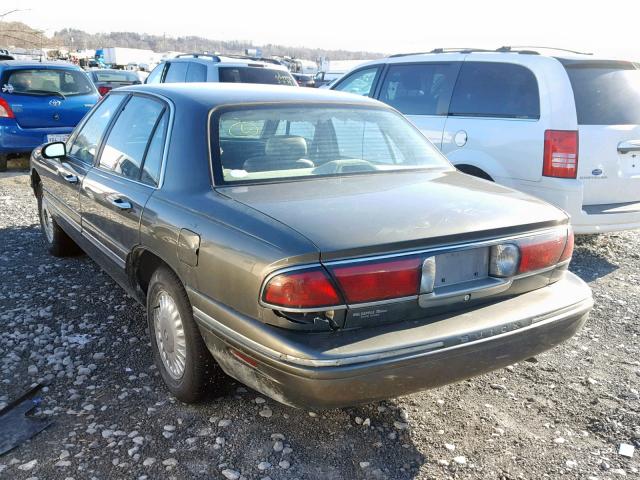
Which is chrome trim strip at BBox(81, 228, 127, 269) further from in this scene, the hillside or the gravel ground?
the hillside

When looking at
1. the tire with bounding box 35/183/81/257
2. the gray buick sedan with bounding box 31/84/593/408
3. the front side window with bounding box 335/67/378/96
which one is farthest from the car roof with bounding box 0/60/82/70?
the gray buick sedan with bounding box 31/84/593/408

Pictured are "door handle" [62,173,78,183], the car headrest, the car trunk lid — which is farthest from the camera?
"door handle" [62,173,78,183]

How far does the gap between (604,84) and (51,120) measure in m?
7.81

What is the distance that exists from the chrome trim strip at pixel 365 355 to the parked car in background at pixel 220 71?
26.8 ft

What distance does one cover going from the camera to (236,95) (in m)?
3.49

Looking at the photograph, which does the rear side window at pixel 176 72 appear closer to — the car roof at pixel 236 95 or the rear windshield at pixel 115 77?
the car roof at pixel 236 95

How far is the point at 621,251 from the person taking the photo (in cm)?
605

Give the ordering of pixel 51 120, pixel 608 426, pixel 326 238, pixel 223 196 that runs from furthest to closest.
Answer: pixel 51 120 < pixel 608 426 < pixel 223 196 < pixel 326 238

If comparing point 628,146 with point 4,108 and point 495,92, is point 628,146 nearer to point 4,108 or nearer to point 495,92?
point 495,92

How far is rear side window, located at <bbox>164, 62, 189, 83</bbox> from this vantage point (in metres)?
11.0

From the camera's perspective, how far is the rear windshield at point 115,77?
22000 mm

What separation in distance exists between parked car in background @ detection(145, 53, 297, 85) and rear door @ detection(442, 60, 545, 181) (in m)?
5.34

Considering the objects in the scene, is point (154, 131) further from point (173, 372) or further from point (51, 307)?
point (51, 307)

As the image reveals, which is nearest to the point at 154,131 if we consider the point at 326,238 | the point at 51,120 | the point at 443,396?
the point at 326,238
